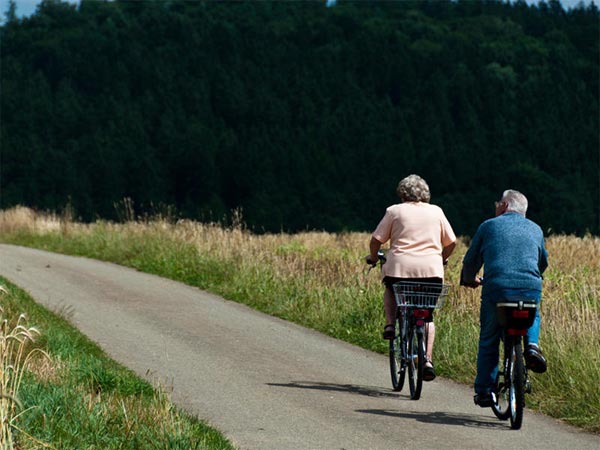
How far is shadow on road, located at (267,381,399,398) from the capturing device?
10.1 m

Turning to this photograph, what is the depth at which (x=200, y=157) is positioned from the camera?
98625 millimetres

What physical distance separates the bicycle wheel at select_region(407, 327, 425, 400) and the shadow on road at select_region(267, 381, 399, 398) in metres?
0.29

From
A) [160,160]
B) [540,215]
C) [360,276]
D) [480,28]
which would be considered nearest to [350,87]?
[480,28]

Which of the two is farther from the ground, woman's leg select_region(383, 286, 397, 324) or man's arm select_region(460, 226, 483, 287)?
man's arm select_region(460, 226, 483, 287)

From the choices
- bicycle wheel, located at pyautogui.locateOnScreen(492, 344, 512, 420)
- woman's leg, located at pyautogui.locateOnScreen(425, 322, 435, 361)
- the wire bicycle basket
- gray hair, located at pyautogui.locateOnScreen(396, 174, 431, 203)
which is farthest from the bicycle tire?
bicycle wheel, located at pyautogui.locateOnScreen(492, 344, 512, 420)

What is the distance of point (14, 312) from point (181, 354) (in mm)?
2366

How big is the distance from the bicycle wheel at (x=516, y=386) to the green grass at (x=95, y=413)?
2361 mm

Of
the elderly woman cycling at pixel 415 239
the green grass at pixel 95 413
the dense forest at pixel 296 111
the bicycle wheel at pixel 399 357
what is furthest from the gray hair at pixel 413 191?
the dense forest at pixel 296 111

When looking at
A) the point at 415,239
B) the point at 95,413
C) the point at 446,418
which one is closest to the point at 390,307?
the point at 415,239

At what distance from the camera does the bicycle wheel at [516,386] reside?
27.2ft

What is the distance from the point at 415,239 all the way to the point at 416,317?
0.71 metres

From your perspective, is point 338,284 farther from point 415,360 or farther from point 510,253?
point 510,253

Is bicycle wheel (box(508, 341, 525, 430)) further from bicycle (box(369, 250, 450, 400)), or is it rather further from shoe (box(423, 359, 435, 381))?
bicycle (box(369, 250, 450, 400))

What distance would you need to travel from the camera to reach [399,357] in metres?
10.1
